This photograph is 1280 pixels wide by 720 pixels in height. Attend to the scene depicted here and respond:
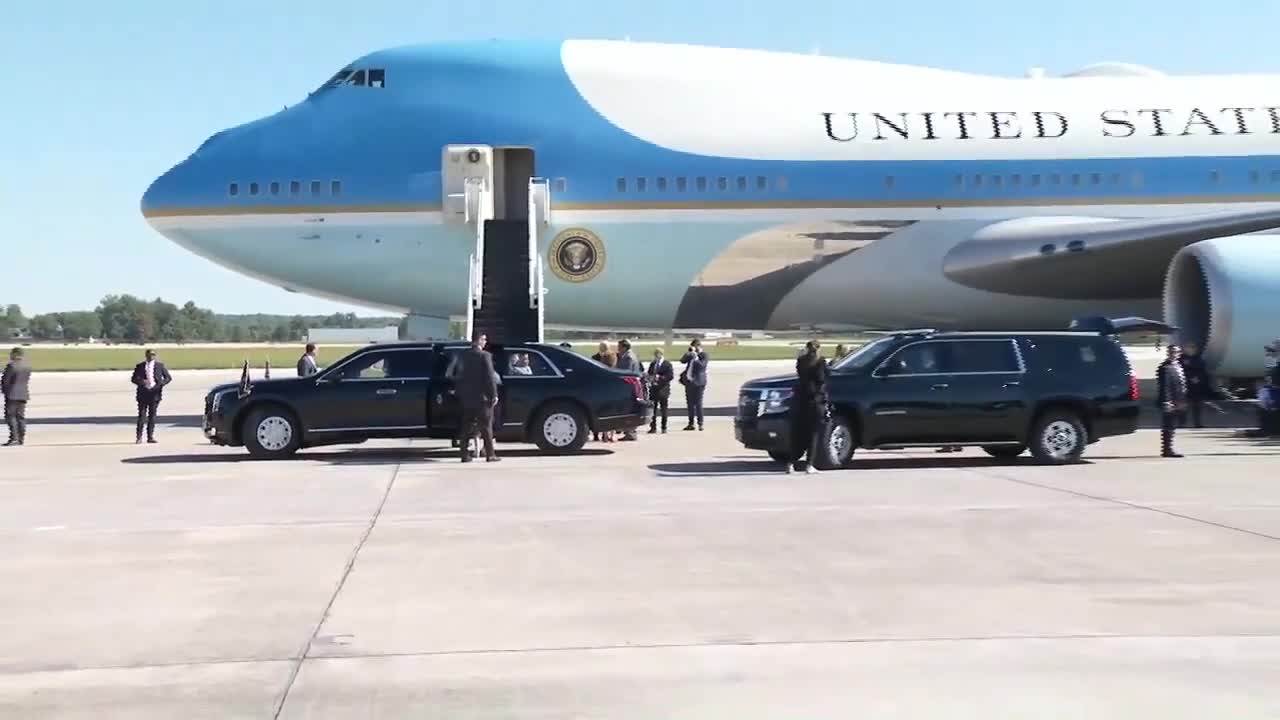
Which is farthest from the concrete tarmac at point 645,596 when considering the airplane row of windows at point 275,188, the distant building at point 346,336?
the distant building at point 346,336

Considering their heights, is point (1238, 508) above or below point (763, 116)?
below

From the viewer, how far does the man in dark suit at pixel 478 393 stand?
629 inches

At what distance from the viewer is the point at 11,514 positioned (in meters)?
11.6

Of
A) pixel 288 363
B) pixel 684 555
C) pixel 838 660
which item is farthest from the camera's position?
pixel 288 363

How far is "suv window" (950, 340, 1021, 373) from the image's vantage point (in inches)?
612

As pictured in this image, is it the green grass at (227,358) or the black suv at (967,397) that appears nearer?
the black suv at (967,397)

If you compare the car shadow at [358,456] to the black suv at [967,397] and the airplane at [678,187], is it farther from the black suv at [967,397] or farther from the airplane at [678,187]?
the airplane at [678,187]

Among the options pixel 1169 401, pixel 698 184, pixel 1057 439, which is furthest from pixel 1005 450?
pixel 698 184

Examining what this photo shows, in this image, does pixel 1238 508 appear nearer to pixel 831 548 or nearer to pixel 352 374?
pixel 831 548

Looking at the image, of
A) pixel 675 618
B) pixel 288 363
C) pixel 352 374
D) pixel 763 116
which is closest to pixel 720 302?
pixel 763 116

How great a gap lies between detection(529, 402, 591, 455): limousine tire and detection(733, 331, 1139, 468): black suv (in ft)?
7.79

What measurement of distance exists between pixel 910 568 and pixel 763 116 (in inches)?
635

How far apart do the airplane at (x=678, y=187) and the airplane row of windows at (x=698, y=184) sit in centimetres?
4

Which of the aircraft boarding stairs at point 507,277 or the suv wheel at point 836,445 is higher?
the aircraft boarding stairs at point 507,277
